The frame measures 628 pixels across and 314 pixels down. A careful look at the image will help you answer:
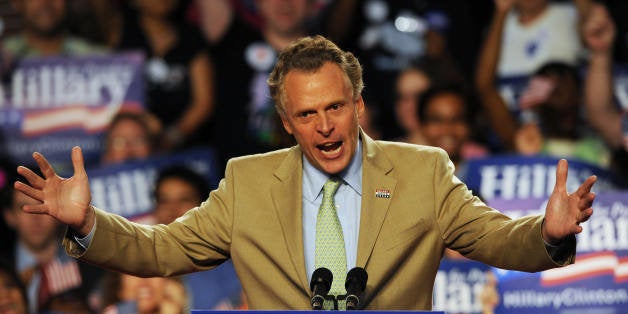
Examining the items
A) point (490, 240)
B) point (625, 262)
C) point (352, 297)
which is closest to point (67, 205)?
point (352, 297)

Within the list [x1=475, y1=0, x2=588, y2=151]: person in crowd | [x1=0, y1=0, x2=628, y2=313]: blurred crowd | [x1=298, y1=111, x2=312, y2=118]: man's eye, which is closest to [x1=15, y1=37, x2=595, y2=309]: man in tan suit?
[x1=298, y1=111, x2=312, y2=118]: man's eye

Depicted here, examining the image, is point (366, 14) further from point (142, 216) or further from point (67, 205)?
point (67, 205)

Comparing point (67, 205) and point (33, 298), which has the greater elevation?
point (67, 205)

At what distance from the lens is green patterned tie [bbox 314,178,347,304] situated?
2.56 m

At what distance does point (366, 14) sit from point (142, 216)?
1640 mm

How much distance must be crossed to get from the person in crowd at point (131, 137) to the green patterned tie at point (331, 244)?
124 inches

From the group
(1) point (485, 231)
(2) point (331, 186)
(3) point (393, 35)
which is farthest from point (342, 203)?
(3) point (393, 35)

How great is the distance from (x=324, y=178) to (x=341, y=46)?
3.11 m

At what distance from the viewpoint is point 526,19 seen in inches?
218

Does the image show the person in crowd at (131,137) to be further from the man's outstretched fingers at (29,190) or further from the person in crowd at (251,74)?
the man's outstretched fingers at (29,190)

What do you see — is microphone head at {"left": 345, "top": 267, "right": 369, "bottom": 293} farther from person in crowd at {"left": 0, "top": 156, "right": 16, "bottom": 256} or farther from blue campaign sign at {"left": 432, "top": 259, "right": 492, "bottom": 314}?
person in crowd at {"left": 0, "top": 156, "right": 16, "bottom": 256}

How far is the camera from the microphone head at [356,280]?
7.54 feet

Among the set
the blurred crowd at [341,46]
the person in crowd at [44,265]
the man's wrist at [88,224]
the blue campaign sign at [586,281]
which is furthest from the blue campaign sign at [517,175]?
the man's wrist at [88,224]

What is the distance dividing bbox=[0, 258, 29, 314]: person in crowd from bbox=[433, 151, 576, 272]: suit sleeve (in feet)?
9.37
